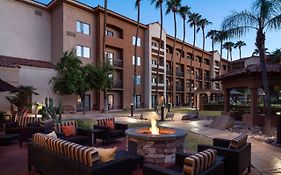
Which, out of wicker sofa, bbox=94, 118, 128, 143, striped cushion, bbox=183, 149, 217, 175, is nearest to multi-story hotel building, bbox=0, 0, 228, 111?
wicker sofa, bbox=94, 118, 128, 143

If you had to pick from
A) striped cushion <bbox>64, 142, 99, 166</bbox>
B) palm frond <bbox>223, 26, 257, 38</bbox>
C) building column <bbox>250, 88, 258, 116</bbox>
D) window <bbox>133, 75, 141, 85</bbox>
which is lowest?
striped cushion <bbox>64, 142, 99, 166</bbox>

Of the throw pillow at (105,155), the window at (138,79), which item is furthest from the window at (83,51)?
the throw pillow at (105,155)

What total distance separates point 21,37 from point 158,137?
25177 millimetres

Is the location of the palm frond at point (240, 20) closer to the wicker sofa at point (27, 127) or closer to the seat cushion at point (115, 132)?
the seat cushion at point (115, 132)

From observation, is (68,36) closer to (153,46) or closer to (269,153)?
(153,46)

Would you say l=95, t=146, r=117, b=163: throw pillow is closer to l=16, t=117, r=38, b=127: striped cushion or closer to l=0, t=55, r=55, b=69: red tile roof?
l=16, t=117, r=38, b=127: striped cushion

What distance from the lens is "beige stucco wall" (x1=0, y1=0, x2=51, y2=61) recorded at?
85.3ft

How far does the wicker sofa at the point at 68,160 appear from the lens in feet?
14.9

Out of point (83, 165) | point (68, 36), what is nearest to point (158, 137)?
point (83, 165)

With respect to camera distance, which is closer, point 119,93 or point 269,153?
point 269,153

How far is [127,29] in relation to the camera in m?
36.7

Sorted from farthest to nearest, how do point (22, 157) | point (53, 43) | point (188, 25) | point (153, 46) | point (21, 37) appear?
point (188, 25), point (153, 46), point (53, 43), point (21, 37), point (22, 157)

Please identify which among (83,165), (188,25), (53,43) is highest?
(188,25)

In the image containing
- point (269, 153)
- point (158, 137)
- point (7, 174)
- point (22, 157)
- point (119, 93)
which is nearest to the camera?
point (7, 174)
